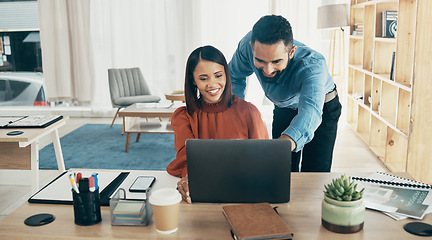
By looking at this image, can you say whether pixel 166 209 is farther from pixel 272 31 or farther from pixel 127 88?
pixel 127 88

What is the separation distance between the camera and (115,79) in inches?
202

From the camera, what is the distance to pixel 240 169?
3.90 feet

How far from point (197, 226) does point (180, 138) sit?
1.82 ft

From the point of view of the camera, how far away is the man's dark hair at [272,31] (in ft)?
5.07

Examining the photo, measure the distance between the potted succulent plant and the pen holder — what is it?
2.07 ft

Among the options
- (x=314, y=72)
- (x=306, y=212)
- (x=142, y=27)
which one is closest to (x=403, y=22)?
(x=314, y=72)

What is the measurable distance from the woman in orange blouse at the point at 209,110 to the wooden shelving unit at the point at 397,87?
158 centimetres

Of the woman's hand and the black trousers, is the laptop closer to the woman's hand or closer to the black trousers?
the woman's hand

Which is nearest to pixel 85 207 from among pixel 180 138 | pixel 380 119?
pixel 180 138

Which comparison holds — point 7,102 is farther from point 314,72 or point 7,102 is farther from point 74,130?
point 314,72

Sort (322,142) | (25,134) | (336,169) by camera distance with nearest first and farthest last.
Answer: (322,142)
(25,134)
(336,169)

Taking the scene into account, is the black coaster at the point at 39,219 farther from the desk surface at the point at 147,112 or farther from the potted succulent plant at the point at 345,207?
the desk surface at the point at 147,112

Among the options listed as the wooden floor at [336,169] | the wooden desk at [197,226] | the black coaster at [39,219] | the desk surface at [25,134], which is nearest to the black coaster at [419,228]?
the wooden desk at [197,226]

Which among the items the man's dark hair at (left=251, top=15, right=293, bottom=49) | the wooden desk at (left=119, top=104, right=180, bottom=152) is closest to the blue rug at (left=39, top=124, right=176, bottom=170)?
the wooden desk at (left=119, top=104, right=180, bottom=152)
